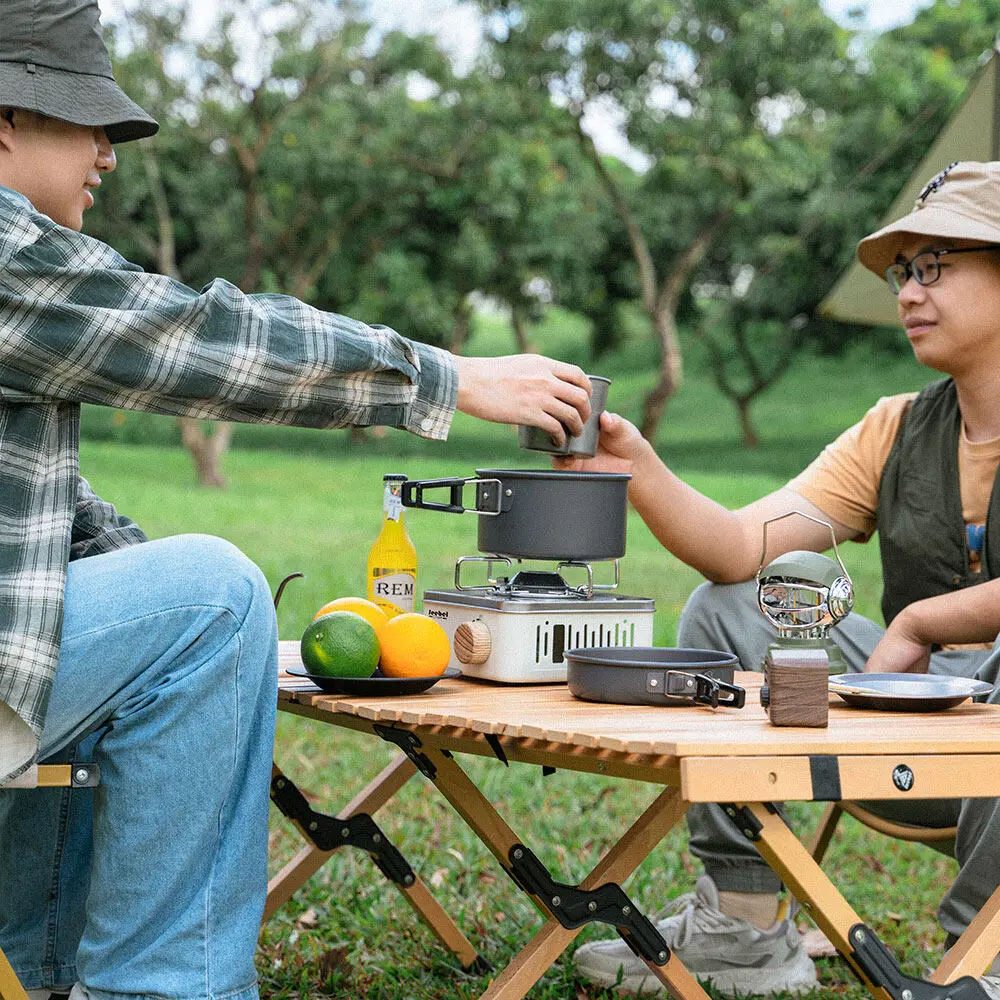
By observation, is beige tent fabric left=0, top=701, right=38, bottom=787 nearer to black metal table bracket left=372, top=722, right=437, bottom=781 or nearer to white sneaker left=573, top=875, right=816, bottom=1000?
black metal table bracket left=372, top=722, right=437, bottom=781

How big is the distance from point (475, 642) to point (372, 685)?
0.24m

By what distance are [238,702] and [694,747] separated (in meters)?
0.68

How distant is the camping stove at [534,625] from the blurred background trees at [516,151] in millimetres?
14272

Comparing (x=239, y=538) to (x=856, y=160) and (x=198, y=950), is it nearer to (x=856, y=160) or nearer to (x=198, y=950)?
(x=198, y=950)

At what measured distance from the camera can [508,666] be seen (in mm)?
2363

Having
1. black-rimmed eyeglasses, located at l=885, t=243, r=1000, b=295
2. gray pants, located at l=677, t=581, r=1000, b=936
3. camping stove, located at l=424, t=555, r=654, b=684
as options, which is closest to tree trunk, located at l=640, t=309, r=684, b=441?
black-rimmed eyeglasses, located at l=885, t=243, r=1000, b=295

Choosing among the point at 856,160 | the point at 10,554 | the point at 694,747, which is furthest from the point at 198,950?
the point at 856,160

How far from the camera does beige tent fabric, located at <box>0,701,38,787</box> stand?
191cm

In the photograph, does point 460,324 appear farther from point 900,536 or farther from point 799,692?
point 799,692

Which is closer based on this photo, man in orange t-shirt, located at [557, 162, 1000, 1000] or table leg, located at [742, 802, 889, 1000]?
table leg, located at [742, 802, 889, 1000]

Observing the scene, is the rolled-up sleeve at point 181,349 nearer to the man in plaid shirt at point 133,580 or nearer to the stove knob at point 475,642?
the man in plaid shirt at point 133,580

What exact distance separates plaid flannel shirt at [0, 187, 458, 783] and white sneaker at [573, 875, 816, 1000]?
136 centimetres

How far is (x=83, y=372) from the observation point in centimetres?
198

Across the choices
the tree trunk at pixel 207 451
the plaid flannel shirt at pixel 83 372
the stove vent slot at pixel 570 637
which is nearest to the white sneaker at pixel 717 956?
the stove vent slot at pixel 570 637
